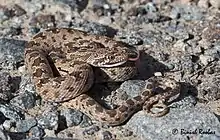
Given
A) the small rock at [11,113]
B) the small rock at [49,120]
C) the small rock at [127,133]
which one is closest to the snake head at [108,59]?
the small rock at [49,120]

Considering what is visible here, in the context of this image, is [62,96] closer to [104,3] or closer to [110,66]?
[110,66]

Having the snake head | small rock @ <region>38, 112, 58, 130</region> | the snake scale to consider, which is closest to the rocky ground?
small rock @ <region>38, 112, 58, 130</region>

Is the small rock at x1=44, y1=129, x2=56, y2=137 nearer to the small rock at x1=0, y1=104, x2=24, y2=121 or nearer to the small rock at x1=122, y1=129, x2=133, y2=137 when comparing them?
the small rock at x1=0, y1=104, x2=24, y2=121

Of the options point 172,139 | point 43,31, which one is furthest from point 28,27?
point 172,139

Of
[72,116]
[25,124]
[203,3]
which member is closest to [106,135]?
[72,116]

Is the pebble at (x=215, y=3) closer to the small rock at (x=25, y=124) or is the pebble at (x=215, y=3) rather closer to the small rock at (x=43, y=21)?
the small rock at (x=43, y=21)
